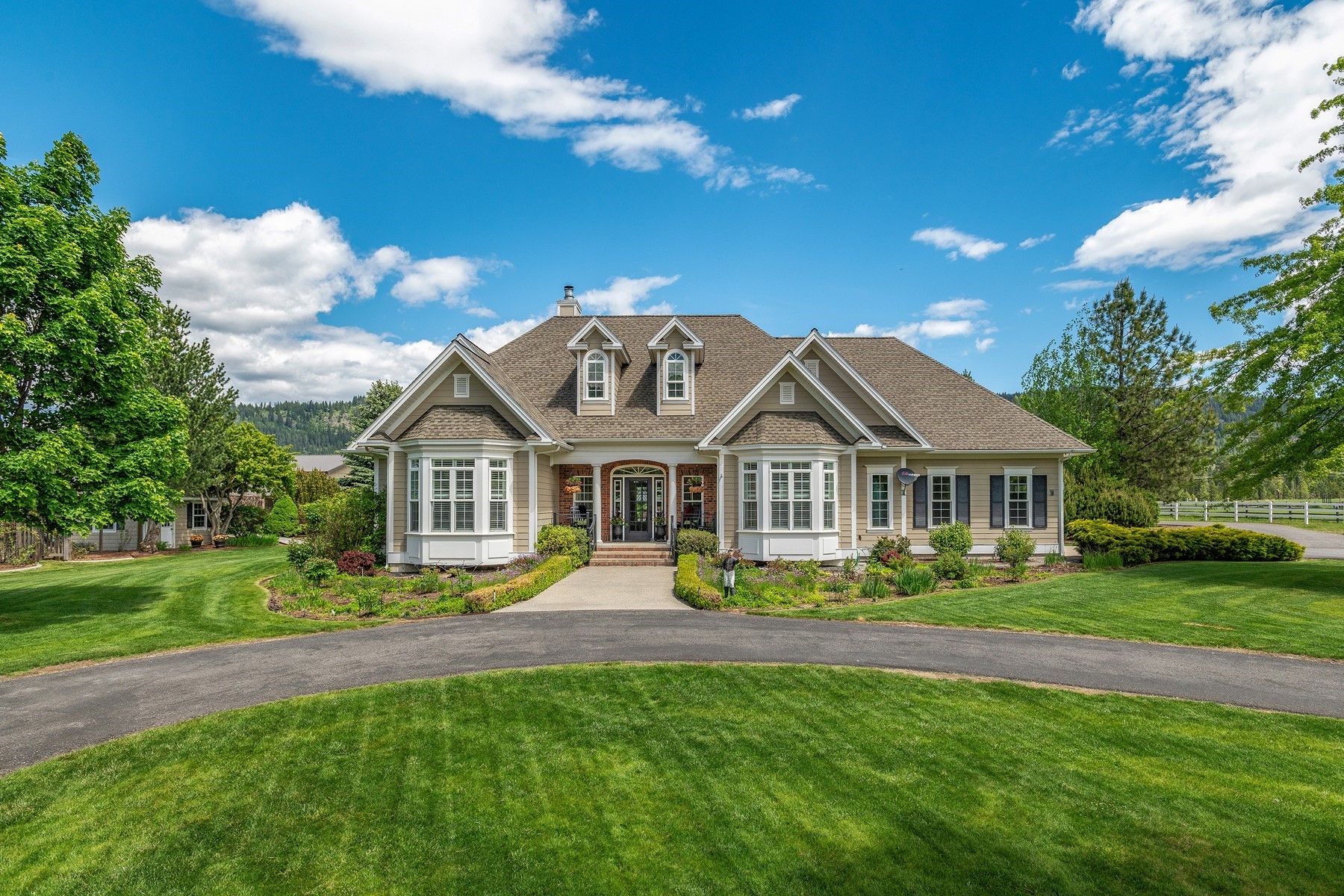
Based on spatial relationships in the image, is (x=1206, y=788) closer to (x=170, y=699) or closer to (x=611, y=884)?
(x=611, y=884)

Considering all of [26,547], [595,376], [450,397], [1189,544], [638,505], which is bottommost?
[26,547]

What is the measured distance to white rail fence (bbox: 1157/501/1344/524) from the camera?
3822cm

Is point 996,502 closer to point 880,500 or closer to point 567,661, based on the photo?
point 880,500

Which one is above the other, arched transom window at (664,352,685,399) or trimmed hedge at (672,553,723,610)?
arched transom window at (664,352,685,399)

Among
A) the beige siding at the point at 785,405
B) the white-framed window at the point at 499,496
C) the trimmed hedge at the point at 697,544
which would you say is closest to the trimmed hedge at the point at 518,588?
the white-framed window at the point at 499,496

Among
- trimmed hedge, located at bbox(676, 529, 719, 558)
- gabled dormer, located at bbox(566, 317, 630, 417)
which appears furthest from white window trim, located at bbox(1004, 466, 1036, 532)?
gabled dormer, located at bbox(566, 317, 630, 417)

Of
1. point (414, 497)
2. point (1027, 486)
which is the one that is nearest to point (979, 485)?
point (1027, 486)

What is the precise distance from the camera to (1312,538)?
28.8m

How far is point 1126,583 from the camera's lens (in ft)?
58.3

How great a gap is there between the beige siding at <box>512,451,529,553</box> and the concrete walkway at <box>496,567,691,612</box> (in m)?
2.16

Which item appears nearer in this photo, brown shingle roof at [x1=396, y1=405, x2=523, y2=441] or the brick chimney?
brown shingle roof at [x1=396, y1=405, x2=523, y2=441]

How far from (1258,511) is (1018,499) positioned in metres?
34.1

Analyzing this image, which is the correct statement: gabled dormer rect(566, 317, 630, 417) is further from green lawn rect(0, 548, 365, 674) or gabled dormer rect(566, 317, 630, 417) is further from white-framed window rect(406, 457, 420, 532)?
green lawn rect(0, 548, 365, 674)

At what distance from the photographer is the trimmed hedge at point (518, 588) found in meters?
14.6
